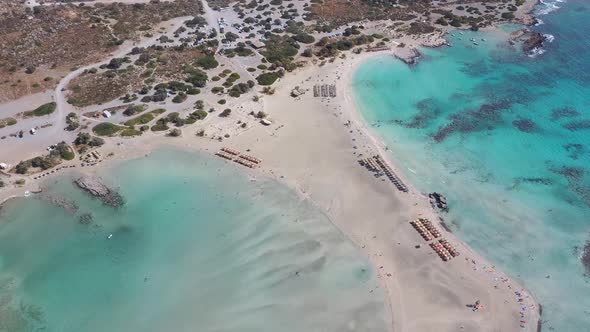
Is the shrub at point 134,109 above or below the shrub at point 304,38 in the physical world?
below

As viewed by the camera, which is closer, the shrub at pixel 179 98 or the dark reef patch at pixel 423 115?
the shrub at pixel 179 98

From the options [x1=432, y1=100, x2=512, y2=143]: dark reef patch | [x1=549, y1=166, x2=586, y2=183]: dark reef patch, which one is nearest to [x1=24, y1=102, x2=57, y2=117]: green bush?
[x1=432, y1=100, x2=512, y2=143]: dark reef patch

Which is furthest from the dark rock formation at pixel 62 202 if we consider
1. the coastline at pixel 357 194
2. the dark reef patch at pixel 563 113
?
the dark reef patch at pixel 563 113

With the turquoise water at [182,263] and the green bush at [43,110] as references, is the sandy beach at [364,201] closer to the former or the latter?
the turquoise water at [182,263]

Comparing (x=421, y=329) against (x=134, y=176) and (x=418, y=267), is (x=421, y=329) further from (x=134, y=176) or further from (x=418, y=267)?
(x=134, y=176)

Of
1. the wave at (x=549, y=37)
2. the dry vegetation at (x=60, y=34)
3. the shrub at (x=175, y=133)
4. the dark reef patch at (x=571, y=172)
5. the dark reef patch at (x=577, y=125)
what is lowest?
the dark reef patch at (x=571, y=172)

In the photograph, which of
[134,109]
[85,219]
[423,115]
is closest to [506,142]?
[423,115]
